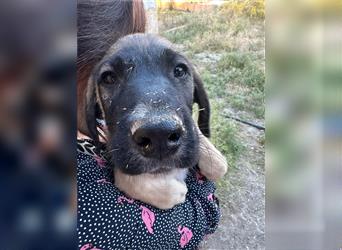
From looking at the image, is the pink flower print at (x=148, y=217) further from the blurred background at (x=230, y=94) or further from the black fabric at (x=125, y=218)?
the blurred background at (x=230, y=94)

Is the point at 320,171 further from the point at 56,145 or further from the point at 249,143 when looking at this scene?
the point at 249,143

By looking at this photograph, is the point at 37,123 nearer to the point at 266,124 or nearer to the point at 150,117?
the point at 266,124

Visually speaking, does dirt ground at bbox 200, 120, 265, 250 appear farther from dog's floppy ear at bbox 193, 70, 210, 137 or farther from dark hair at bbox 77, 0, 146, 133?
dark hair at bbox 77, 0, 146, 133

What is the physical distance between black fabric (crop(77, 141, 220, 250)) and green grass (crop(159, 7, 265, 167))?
263mm

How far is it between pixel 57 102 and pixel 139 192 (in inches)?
20.6

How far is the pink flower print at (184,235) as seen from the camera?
0.89 m

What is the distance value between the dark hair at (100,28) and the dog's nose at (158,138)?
24 cm

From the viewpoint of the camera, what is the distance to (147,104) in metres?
0.81

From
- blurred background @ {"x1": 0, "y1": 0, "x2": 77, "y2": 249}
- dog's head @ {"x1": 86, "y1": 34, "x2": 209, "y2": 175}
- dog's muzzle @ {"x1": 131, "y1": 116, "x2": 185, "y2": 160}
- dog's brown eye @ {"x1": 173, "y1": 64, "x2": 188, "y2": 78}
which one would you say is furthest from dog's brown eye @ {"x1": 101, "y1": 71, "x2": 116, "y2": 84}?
blurred background @ {"x1": 0, "y1": 0, "x2": 77, "y2": 249}

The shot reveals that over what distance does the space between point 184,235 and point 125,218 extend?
0.16 meters

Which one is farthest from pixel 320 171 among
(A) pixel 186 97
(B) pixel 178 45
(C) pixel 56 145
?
(B) pixel 178 45

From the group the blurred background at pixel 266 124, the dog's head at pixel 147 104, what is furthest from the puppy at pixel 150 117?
the blurred background at pixel 266 124

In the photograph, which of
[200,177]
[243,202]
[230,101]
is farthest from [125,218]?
[230,101]

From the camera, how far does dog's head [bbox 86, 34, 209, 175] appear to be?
78 centimetres
